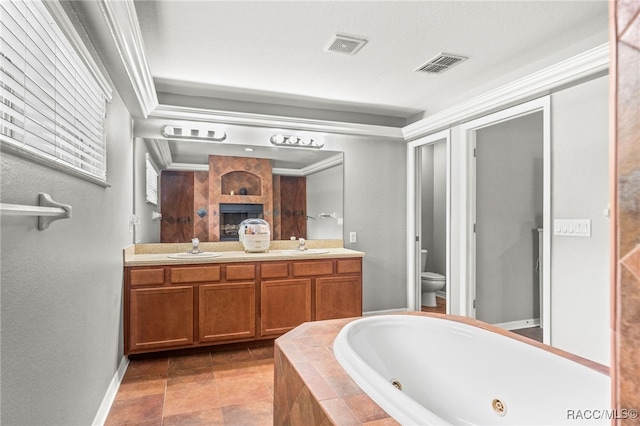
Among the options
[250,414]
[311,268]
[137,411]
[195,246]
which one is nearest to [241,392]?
[250,414]

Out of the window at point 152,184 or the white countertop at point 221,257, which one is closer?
the white countertop at point 221,257

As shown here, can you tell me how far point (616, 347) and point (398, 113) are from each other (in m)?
4.14

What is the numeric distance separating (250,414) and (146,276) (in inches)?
Answer: 55.8

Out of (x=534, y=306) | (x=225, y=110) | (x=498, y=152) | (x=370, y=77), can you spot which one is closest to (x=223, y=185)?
(x=225, y=110)

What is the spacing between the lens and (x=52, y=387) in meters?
1.36

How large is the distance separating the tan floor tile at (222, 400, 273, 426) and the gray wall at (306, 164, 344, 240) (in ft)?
6.76

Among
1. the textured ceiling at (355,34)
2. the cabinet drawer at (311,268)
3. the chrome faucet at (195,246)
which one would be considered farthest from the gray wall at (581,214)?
the chrome faucet at (195,246)

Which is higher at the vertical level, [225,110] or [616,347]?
[225,110]

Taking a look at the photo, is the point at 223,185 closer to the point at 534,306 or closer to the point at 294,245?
the point at 294,245

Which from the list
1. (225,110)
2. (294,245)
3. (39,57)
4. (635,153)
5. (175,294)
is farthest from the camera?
(294,245)

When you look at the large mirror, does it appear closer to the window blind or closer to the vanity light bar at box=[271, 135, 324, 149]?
the vanity light bar at box=[271, 135, 324, 149]

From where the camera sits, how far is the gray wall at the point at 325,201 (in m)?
4.11

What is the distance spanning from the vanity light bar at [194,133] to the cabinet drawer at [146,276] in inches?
51.4

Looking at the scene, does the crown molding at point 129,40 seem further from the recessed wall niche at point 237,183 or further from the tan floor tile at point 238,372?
the tan floor tile at point 238,372
